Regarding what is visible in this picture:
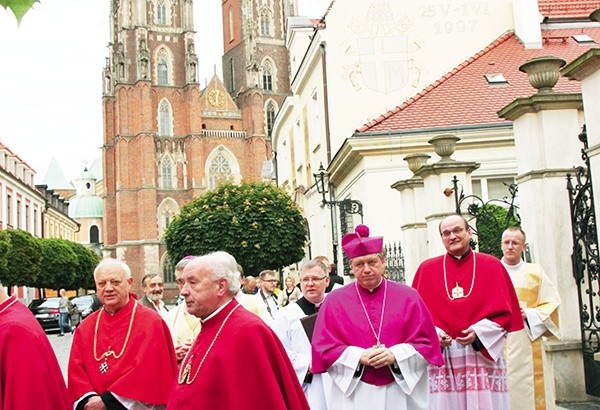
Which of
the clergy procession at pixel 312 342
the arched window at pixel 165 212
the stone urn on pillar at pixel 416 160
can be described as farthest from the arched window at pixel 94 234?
the clergy procession at pixel 312 342

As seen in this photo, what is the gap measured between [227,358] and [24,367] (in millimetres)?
1302

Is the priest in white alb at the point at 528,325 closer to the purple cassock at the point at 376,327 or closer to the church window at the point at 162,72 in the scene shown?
the purple cassock at the point at 376,327

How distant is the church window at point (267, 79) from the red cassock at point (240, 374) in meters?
82.8

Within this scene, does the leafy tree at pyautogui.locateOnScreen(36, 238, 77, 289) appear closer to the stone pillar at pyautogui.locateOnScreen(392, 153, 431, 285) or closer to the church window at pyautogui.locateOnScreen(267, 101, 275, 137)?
the church window at pyautogui.locateOnScreen(267, 101, 275, 137)

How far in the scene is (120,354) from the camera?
5676 millimetres

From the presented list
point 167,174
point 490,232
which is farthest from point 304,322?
point 167,174

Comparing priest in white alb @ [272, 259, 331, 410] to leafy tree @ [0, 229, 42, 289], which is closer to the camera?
priest in white alb @ [272, 259, 331, 410]

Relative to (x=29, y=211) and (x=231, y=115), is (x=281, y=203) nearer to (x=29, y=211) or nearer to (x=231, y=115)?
(x=29, y=211)

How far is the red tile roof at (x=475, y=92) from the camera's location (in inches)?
690

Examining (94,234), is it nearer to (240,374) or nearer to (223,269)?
(223,269)

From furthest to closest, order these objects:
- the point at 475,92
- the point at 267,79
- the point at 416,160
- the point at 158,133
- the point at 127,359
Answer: the point at 267,79
the point at 158,133
the point at 475,92
the point at 416,160
the point at 127,359

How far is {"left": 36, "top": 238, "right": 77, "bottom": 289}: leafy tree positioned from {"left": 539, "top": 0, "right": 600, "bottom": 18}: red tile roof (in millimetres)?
36685

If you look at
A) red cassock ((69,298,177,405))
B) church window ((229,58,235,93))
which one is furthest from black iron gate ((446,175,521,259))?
church window ((229,58,235,93))

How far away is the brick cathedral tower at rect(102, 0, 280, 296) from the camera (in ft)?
252
